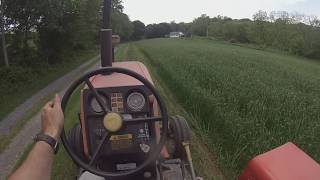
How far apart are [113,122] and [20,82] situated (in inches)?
759

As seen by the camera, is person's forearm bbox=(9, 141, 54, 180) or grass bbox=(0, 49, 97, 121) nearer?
person's forearm bbox=(9, 141, 54, 180)

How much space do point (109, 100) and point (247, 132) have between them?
14.1 feet

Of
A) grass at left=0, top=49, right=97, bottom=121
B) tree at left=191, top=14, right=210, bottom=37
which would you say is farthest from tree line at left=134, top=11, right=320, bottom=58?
grass at left=0, top=49, right=97, bottom=121

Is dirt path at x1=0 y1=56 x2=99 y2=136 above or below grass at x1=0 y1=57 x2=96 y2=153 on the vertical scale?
below

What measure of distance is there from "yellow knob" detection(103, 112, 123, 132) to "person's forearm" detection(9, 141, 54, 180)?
539 millimetres

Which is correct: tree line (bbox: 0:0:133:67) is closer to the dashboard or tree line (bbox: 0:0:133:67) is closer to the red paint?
the dashboard

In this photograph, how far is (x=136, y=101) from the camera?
363 centimetres

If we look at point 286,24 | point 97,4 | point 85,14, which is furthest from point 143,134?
point 286,24

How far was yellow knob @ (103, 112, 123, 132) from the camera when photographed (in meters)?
2.99

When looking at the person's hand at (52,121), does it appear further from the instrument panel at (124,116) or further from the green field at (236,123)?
the green field at (236,123)

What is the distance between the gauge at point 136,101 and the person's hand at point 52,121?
877 millimetres

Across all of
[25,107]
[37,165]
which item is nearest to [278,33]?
[25,107]

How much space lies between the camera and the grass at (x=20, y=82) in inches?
635

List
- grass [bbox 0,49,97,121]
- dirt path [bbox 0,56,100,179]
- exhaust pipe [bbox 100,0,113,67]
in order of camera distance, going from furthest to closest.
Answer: grass [bbox 0,49,97,121] < dirt path [bbox 0,56,100,179] < exhaust pipe [bbox 100,0,113,67]
